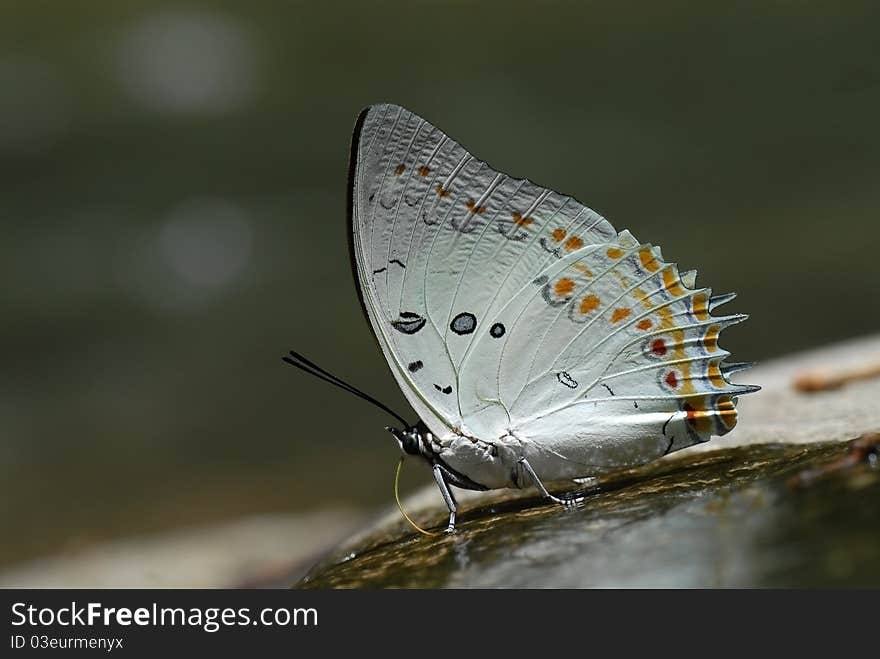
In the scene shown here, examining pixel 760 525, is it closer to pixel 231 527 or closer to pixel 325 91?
pixel 231 527

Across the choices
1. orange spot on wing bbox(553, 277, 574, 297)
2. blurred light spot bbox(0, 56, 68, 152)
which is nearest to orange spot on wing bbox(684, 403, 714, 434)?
orange spot on wing bbox(553, 277, 574, 297)

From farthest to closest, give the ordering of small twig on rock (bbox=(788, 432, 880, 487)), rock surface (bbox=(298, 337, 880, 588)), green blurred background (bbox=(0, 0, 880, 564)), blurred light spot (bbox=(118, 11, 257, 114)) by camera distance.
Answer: blurred light spot (bbox=(118, 11, 257, 114))
green blurred background (bbox=(0, 0, 880, 564))
small twig on rock (bbox=(788, 432, 880, 487))
rock surface (bbox=(298, 337, 880, 588))

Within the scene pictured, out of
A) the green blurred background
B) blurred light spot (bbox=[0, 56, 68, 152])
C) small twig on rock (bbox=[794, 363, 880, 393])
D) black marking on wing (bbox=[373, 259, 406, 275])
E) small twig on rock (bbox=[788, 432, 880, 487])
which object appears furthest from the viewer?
blurred light spot (bbox=[0, 56, 68, 152])

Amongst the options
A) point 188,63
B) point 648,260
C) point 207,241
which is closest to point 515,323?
point 648,260

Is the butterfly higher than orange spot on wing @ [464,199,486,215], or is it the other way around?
orange spot on wing @ [464,199,486,215]

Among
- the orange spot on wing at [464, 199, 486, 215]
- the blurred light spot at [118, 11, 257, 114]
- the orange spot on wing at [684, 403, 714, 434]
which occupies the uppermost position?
the blurred light spot at [118, 11, 257, 114]

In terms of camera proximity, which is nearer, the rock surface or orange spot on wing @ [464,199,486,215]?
the rock surface

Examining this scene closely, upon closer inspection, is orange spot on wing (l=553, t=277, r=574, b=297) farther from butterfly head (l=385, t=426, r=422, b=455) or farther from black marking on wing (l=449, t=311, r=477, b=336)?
butterfly head (l=385, t=426, r=422, b=455)

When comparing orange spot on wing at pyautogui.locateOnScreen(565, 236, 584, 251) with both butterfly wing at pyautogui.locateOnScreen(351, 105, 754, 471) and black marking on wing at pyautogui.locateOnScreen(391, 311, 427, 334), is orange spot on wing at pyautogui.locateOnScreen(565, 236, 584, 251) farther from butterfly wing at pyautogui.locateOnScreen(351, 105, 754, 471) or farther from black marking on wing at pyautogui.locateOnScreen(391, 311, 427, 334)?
black marking on wing at pyautogui.locateOnScreen(391, 311, 427, 334)
